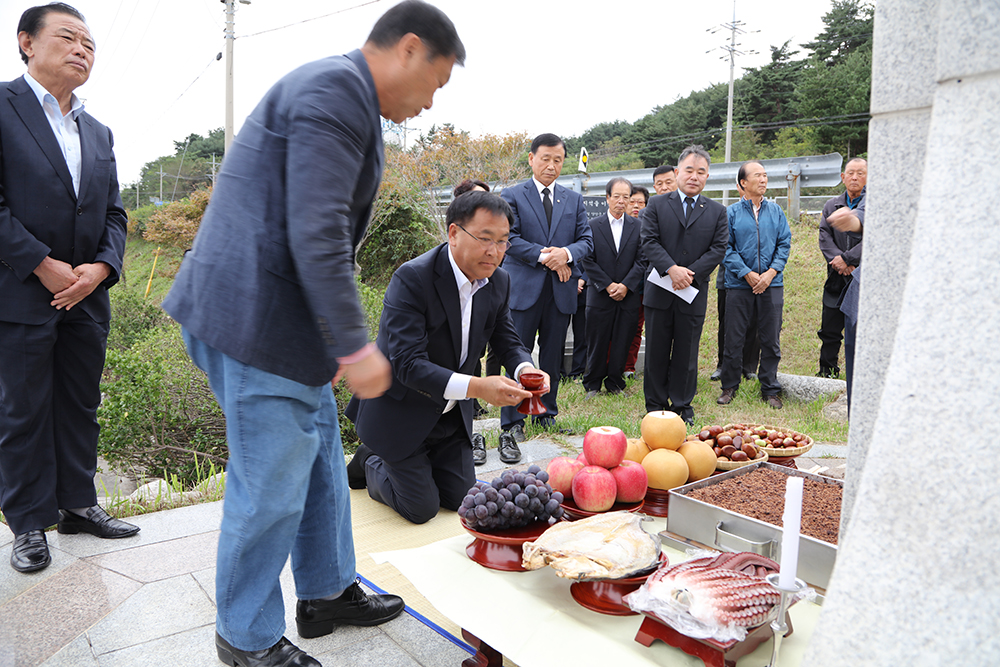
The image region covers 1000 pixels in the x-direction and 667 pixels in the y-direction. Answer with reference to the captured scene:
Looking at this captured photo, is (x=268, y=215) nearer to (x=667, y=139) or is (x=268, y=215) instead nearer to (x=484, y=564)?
(x=484, y=564)

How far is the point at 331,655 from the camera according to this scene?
83.8 inches

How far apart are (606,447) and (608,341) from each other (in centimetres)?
449

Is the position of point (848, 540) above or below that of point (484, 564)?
above

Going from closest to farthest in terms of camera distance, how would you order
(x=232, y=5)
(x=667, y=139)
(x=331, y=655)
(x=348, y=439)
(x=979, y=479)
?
(x=979, y=479) < (x=331, y=655) < (x=348, y=439) < (x=232, y=5) < (x=667, y=139)

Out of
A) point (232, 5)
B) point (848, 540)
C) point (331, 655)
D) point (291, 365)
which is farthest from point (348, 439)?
point (232, 5)

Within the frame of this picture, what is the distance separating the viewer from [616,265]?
6559 mm

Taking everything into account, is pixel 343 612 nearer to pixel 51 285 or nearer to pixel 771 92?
pixel 51 285

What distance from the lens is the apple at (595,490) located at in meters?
2.14

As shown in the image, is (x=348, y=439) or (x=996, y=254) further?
(x=348, y=439)

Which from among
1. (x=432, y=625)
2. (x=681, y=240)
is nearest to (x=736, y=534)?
(x=432, y=625)

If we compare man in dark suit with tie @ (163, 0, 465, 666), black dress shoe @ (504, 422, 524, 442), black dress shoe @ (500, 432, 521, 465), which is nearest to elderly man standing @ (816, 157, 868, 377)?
black dress shoe @ (504, 422, 524, 442)

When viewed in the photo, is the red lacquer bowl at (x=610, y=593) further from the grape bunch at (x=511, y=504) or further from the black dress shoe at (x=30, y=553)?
the black dress shoe at (x=30, y=553)

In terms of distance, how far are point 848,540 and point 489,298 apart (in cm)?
218

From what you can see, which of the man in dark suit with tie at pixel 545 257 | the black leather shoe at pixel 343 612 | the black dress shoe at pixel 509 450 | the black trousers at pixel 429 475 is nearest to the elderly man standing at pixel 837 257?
the man in dark suit with tie at pixel 545 257
